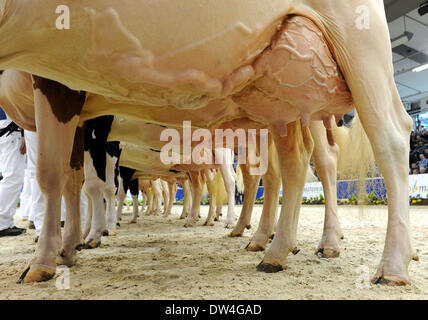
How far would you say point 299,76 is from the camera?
139cm

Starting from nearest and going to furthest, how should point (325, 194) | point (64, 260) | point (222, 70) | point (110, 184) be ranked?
point (222, 70), point (64, 260), point (325, 194), point (110, 184)

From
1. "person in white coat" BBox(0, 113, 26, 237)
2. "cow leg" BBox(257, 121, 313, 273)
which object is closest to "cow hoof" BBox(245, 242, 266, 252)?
"cow leg" BBox(257, 121, 313, 273)

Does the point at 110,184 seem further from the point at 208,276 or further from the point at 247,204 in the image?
the point at 208,276

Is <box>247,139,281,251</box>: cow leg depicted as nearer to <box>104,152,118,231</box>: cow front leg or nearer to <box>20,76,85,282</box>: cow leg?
<box>20,76,85,282</box>: cow leg

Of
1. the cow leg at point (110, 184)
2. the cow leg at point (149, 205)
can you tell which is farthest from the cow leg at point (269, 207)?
the cow leg at point (149, 205)

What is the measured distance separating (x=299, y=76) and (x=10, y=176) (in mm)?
3667

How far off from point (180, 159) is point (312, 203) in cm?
838

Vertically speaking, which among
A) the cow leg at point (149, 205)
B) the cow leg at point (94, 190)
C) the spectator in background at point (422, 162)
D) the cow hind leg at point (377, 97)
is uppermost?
the spectator in background at point (422, 162)

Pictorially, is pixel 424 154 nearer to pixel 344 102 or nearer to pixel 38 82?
pixel 344 102

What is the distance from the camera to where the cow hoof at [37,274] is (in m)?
1.39

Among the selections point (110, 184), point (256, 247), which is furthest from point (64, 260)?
point (110, 184)

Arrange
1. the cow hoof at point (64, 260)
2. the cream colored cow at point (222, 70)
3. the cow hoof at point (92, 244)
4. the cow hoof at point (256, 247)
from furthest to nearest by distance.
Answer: the cow hoof at point (92, 244)
the cow hoof at point (256, 247)
the cow hoof at point (64, 260)
the cream colored cow at point (222, 70)

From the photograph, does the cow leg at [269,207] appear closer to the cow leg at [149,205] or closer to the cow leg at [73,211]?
the cow leg at [73,211]

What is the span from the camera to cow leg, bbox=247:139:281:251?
7.45 ft
